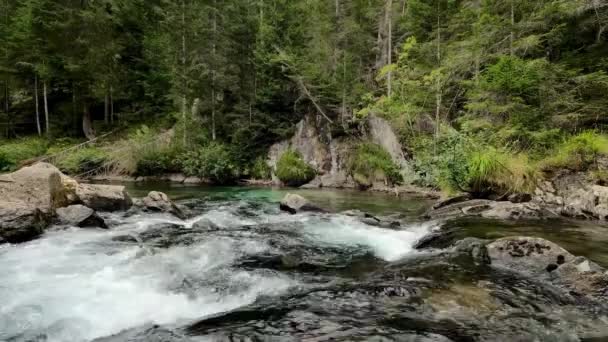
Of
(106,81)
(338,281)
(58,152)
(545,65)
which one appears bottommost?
(338,281)

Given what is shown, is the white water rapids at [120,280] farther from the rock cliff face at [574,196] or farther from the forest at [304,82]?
the forest at [304,82]

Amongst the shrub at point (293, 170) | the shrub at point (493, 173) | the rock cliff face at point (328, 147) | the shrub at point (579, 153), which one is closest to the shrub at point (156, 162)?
the rock cliff face at point (328, 147)

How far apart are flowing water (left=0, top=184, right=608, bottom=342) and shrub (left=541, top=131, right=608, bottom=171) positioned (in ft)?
9.62

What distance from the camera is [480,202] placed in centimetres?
1119

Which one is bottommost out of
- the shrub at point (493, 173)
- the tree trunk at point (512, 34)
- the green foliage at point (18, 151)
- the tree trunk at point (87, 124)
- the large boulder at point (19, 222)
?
the large boulder at point (19, 222)

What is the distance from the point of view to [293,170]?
21.8 m

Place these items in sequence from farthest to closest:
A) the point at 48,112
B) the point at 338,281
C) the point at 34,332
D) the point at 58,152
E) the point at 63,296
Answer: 1. the point at 48,112
2. the point at 58,152
3. the point at 338,281
4. the point at 63,296
5. the point at 34,332

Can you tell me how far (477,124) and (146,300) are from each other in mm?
12079

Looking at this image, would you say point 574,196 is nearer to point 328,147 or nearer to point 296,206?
point 296,206

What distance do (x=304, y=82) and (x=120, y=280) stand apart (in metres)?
19.7

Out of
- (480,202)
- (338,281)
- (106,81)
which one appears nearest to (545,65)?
(480,202)

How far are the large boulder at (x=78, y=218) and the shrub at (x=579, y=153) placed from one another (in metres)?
12.7

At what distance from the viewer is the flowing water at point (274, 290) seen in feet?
13.9

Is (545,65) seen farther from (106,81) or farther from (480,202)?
(106,81)
